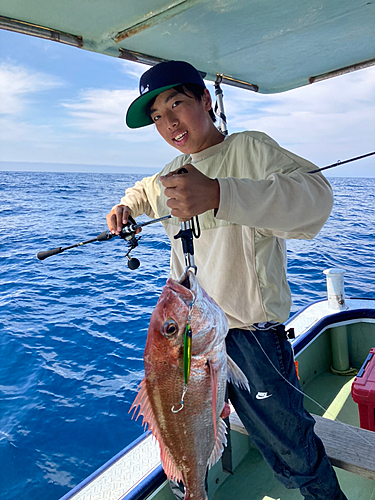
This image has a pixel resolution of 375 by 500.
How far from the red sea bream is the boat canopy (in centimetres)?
139

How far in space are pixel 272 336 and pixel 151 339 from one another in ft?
2.58

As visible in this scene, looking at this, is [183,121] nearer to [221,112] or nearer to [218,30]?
[218,30]

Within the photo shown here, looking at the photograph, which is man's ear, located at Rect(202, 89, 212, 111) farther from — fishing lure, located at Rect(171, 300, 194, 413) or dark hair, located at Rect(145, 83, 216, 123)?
fishing lure, located at Rect(171, 300, 194, 413)

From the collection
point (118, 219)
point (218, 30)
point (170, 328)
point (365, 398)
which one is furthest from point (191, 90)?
point (365, 398)

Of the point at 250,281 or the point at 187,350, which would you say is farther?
the point at 250,281

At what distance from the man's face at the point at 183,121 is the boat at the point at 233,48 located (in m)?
0.42

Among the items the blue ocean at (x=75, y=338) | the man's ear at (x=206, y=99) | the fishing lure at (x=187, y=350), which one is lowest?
the blue ocean at (x=75, y=338)

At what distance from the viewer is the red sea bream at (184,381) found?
1282 mm

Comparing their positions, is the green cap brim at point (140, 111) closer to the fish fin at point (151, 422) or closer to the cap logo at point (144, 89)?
the cap logo at point (144, 89)

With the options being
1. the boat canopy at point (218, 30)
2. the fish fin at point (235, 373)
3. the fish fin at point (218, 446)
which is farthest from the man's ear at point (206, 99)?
the fish fin at point (218, 446)

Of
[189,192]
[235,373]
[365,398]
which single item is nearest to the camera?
[189,192]

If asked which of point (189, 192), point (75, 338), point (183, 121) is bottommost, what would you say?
point (75, 338)

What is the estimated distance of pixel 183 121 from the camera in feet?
6.16

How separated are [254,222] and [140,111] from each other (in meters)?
1.06
